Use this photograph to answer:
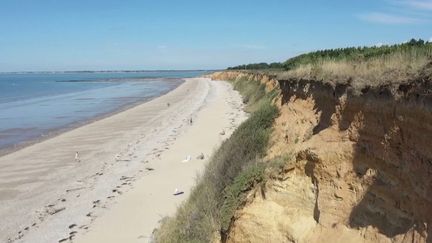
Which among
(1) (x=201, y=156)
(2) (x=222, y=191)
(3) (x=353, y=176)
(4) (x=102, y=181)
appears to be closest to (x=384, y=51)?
(3) (x=353, y=176)

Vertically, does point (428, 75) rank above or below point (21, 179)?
above

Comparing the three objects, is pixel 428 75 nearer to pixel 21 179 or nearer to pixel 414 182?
pixel 414 182

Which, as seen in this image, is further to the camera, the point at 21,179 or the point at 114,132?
the point at 114,132

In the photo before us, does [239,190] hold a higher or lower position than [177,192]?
higher

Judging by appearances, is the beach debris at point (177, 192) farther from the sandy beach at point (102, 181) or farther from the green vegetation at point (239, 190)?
the green vegetation at point (239, 190)

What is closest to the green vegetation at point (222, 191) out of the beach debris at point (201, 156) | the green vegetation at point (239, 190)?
the green vegetation at point (239, 190)

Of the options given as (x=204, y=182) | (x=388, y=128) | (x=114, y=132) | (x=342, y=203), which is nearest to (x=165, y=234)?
(x=204, y=182)

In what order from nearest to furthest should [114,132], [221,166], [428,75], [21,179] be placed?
1. [428,75]
2. [221,166]
3. [21,179]
4. [114,132]

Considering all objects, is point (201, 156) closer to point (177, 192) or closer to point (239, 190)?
point (177, 192)
